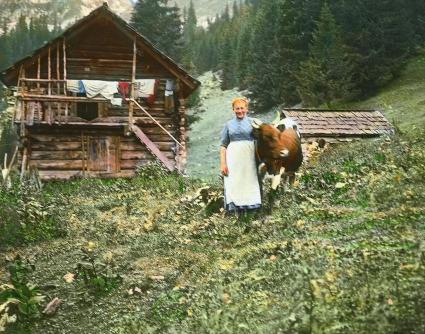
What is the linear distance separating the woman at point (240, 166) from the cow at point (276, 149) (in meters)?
0.15

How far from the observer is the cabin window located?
20.5 m

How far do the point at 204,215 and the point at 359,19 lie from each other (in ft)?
84.2

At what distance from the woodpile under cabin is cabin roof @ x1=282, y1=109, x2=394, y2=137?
4.13m

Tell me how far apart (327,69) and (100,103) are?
1726cm

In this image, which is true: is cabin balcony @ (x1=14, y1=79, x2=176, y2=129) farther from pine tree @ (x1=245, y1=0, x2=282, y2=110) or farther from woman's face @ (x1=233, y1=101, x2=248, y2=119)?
pine tree @ (x1=245, y1=0, x2=282, y2=110)

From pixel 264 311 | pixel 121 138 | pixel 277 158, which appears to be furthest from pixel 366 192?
pixel 121 138

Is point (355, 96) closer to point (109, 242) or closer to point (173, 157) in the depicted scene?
point (173, 157)

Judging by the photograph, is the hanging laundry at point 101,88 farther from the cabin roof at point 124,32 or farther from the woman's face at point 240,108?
the woman's face at point 240,108

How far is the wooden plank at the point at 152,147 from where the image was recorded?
61.9 feet

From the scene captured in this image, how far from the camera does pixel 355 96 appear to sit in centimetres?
3203

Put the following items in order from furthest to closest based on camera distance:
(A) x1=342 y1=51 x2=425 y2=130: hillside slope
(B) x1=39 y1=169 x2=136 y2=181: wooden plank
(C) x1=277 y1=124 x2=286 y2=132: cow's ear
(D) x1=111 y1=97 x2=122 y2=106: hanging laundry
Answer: (A) x1=342 y1=51 x2=425 y2=130: hillside slope < (D) x1=111 y1=97 x2=122 y2=106: hanging laundry < (B) x1=39 y1=169 x2=136 y2=181: wooden plank < (C) x1=277 y1=124 x2=286 y2=132: cow's ear

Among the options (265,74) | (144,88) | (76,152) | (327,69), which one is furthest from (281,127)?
(265,74)

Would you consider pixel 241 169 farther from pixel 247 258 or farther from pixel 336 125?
pixel 336 125

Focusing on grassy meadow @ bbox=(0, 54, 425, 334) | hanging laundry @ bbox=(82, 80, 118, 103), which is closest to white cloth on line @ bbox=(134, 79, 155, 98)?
hanging laundry @ bbox=(82, 80, 118, 103)
